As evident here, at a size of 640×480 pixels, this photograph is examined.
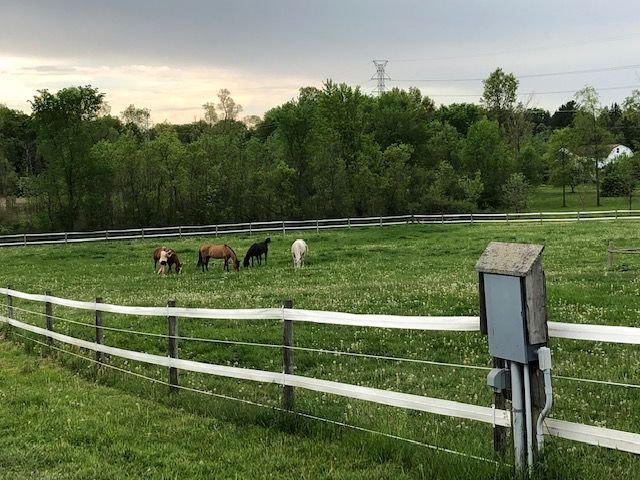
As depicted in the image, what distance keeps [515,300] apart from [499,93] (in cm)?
9548

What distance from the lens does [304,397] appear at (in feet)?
24.2

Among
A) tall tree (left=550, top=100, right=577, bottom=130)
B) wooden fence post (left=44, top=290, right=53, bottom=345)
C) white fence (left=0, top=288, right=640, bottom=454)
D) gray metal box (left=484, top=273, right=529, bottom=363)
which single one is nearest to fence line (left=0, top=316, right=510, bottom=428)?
white fence (left=0, top=288, right=640, bottom=454)

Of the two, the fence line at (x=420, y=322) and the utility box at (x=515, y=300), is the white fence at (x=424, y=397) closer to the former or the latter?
the fence line at (x=420, y=322)

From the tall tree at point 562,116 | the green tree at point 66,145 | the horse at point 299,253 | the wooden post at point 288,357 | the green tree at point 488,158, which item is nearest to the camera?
the wooden post at point 288,357

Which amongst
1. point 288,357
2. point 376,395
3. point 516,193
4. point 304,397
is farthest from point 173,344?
point 516,193

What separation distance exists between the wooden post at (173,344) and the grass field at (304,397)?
16cm

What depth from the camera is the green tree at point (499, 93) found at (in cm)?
9212

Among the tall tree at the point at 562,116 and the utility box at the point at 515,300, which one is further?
the tall tree at the point at 562,116

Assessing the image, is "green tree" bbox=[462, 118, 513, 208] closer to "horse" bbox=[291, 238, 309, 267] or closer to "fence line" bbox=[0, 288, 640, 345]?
"horse" bbox=[291, 238, 309, 267]

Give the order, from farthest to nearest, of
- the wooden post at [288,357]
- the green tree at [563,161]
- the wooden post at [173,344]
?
the green tree at [563,161] → the wooden post at [173,344] → the wooden post at [288,357]

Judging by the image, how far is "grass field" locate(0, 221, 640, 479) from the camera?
205 inches

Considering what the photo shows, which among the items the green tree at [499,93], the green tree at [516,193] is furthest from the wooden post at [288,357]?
the green tree at [499,93]

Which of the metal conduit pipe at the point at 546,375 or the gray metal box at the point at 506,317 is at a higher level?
the gray metal box at the point at 506,317

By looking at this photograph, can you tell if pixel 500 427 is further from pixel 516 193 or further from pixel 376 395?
pixel 516 193
